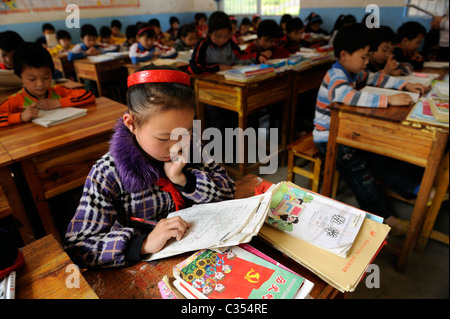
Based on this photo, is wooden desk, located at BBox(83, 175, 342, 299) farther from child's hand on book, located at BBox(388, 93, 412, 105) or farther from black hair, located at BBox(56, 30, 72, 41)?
black hair, located at BBox(56, 30, 72, 41)

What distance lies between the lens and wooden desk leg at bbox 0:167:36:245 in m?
1.22

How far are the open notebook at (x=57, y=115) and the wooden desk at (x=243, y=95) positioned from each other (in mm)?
1026

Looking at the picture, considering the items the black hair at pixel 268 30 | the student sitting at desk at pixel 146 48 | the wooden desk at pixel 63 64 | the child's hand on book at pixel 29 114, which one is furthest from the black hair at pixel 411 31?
the wooden desk at pixel 63 64

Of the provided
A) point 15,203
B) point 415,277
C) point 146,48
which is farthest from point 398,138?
point 146,48

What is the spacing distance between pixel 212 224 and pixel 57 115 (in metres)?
1.33

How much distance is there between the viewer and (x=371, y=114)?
1.45m

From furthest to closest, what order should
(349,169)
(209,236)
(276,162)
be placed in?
1. (276,162)
2. (349,169)
3. (209,236)

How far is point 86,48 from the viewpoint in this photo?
419 centimetres

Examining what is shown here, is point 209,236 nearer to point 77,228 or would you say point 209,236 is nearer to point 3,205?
point 77,228

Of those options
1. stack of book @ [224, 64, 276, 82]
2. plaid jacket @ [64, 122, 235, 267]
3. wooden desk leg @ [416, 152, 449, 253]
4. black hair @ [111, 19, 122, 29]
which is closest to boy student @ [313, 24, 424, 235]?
wooden desk leg @ [416, 152, 449, 253]

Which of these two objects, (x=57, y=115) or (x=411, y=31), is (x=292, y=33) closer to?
(x=411, y=31)

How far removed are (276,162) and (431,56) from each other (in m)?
2.56

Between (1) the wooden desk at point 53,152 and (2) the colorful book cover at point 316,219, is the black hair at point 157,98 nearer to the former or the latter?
(2) the colorful book cover at point 316,219
